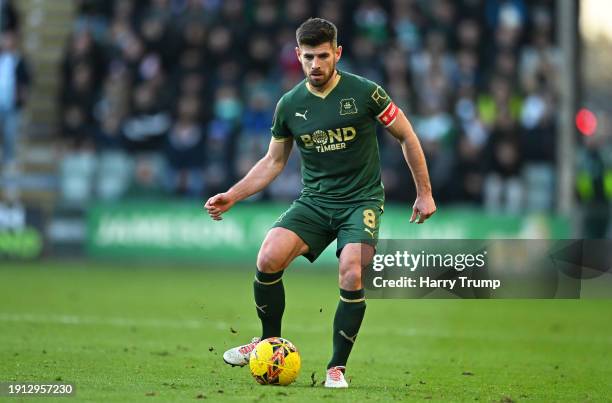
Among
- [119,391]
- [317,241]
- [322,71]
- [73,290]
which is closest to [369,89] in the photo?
[322,71]

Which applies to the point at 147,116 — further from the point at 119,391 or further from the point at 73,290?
the point at 119,391

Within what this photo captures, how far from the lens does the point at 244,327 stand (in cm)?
1230

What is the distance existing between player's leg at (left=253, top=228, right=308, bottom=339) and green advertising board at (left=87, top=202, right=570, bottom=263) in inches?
425

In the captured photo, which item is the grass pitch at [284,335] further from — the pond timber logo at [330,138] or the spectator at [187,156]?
the spectator at [187,156]

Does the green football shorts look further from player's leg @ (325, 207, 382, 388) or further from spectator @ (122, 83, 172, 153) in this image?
spectator @ (122, 83, 172, 153)

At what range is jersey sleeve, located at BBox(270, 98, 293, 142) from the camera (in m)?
8.34

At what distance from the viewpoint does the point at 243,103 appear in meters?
21.7

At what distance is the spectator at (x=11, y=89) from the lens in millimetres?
20969

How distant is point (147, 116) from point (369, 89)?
1367 centimetres

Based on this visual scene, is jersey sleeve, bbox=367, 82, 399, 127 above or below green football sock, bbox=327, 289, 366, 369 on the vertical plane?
above

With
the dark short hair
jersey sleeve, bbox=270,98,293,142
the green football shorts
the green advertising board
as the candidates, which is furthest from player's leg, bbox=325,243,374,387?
the green advertising board

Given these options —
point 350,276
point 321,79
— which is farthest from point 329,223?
point 321,79

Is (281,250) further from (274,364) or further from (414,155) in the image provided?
(414,155)

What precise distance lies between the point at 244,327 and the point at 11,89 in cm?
1040
